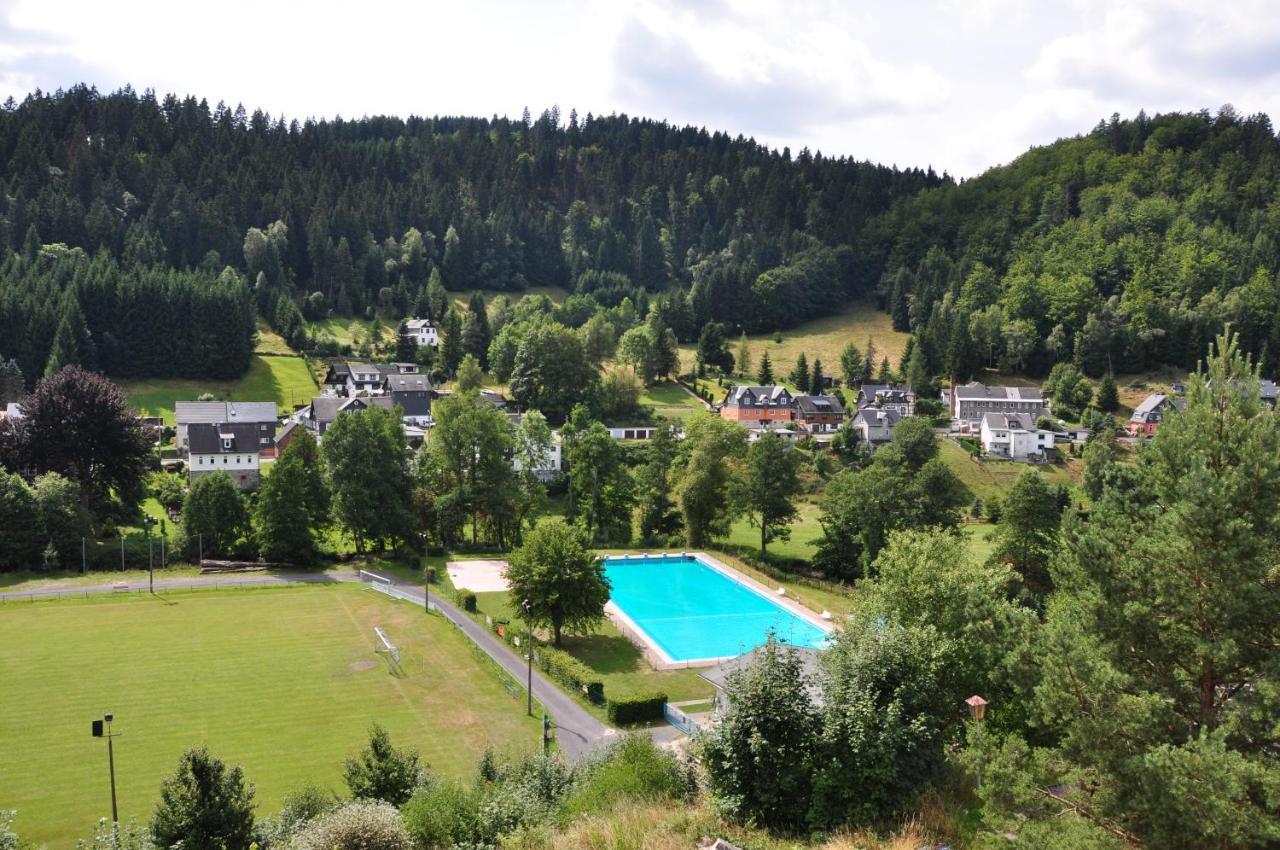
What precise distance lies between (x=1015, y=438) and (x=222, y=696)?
6108 cm

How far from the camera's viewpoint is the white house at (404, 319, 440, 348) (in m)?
89.2

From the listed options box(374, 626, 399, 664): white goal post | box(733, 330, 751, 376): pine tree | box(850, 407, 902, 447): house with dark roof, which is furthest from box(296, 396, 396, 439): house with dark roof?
box(733, 330, 751, 376): pine tree

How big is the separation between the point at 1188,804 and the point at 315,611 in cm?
3275

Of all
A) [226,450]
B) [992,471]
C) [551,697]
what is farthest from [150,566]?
[992,471]

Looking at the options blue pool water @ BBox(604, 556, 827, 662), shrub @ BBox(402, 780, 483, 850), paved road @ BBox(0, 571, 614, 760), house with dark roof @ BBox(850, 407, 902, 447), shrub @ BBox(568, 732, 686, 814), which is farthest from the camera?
house with dark roof @ BBox(850, 407, 902, 447)

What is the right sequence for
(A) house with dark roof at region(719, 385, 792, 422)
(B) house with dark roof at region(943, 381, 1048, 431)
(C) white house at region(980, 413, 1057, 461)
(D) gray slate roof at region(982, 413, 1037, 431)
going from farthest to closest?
(A) house with dark roof at region(719, 385, 792, 422) < (B) house with dark roof at region(943, 381, 1048, 431) < (D) gray slate roof at region(982, 413, 1037, 431) < (C) white house at region(980, 413, 1057, 461)

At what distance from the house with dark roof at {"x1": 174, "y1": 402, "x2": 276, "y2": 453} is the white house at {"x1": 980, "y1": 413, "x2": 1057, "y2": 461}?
55.8 m

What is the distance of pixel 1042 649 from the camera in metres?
12.2

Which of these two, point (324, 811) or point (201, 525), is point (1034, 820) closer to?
point (324, 811)

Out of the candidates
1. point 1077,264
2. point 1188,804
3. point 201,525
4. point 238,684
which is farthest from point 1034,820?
point 1077,264

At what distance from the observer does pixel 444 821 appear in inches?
565

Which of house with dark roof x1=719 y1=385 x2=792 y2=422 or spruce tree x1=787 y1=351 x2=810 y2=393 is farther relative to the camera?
spruce tree x1=787 y1=351 x2=810 y2=393

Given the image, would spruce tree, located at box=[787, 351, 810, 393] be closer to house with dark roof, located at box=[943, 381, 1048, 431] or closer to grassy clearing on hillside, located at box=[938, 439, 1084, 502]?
house with dark roof, located at box=[943, 381, 1048, 431]

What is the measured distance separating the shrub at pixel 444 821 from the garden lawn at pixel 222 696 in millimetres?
6657
